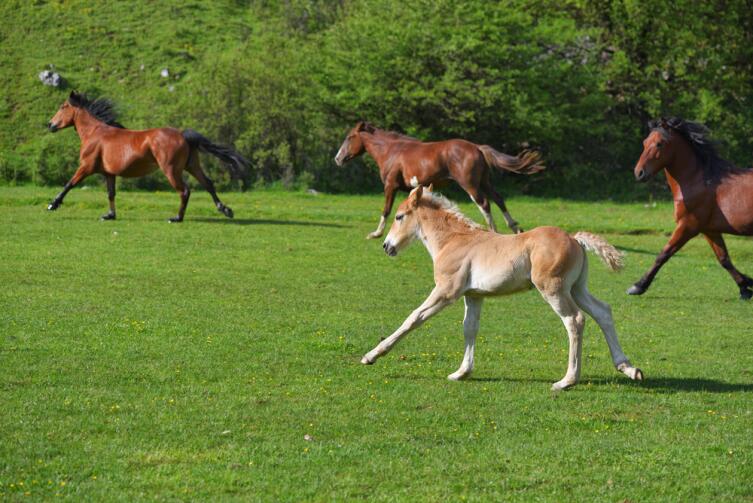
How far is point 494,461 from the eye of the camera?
25.8 ft

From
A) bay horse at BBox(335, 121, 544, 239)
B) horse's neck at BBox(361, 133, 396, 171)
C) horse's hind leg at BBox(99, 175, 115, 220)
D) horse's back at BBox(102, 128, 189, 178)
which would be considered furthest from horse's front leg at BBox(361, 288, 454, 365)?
horse's hind leg at BBox(99, 175, 115, 220)

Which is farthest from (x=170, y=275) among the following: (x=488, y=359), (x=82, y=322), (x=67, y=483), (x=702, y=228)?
(x=67, y=483)

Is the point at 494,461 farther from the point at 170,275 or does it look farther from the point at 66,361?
the point at 170,275

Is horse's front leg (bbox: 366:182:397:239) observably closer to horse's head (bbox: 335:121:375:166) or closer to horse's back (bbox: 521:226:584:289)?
horse's head (bbox: 335:121:375:166)

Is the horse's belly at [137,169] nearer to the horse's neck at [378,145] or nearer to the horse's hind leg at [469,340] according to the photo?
the horse's neck at [378,145]

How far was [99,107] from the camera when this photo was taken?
2470 centimetres

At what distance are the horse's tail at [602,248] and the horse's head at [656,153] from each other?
692 cm

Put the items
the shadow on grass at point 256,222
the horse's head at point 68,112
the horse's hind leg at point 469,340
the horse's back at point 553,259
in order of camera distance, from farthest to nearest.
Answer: the horse's head at point 68,112 → the shadow on grass at point 256,222 → the horse's hind leg at point 469,340 → the horse's back at point 553,259

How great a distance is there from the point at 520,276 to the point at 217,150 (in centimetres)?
1408

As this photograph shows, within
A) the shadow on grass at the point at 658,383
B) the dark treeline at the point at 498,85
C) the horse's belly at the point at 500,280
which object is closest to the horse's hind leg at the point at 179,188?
the dark treeline at the point at 498,85

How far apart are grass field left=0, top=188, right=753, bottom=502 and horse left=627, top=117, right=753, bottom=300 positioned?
124 cm

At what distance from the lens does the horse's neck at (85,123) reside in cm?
2406

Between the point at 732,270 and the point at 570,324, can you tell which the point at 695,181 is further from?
the point at 570,324

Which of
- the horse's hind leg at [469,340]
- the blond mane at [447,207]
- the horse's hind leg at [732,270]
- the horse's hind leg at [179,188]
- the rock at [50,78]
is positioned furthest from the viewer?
the rock at [50,78]
